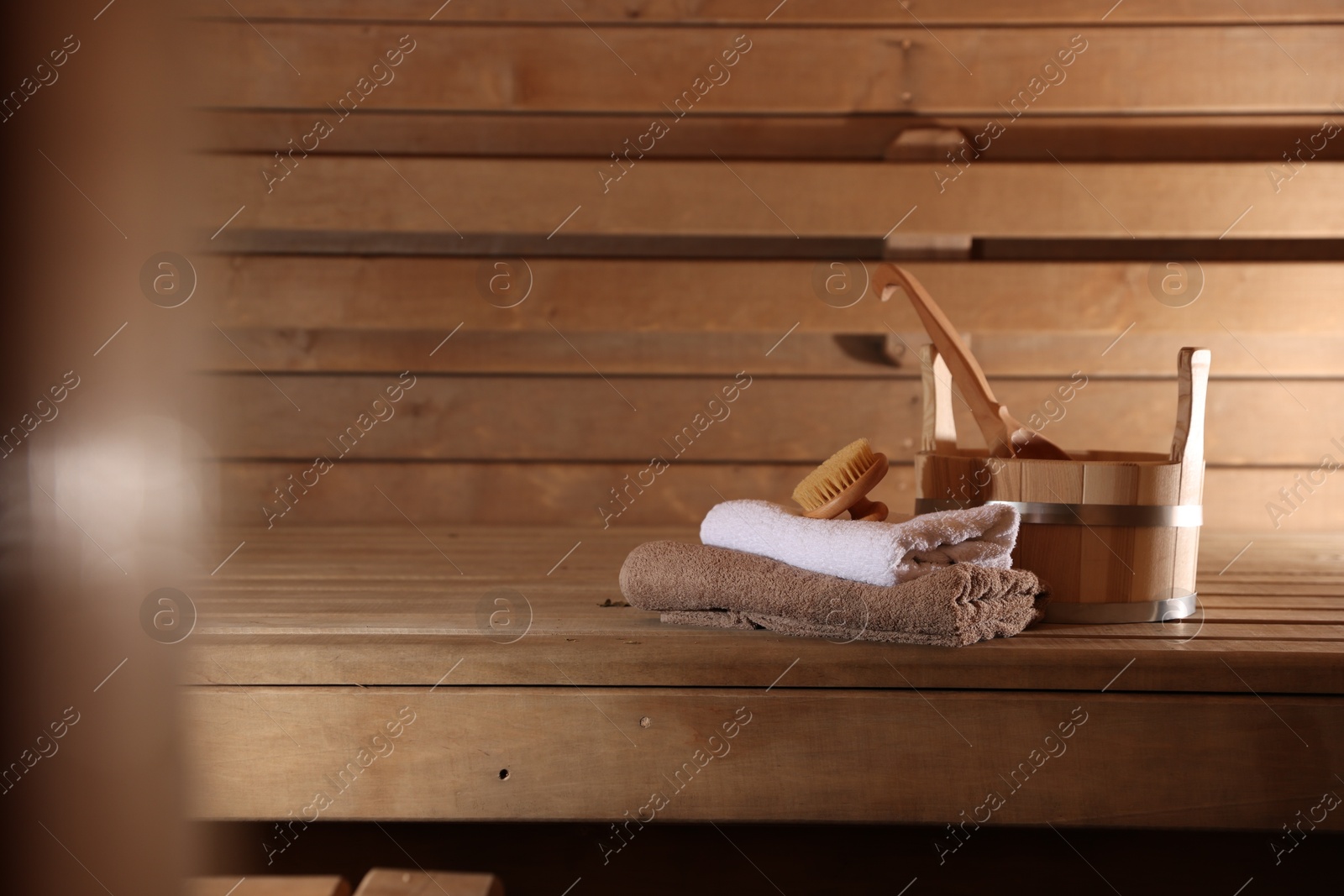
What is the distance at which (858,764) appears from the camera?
1.02 metres

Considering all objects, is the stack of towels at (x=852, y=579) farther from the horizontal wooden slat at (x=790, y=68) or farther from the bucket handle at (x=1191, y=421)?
the horizontal wooden slat at (x=790, y=68)

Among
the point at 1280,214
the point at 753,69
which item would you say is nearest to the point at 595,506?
the point at 753,69

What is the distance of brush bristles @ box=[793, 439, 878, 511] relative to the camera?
114 cm

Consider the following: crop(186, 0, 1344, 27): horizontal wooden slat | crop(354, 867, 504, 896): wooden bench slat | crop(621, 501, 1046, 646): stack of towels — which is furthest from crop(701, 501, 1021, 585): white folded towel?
crop(186, 0, 1344, 27): horizontal wooden slat

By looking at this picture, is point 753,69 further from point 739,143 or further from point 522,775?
point 522,775

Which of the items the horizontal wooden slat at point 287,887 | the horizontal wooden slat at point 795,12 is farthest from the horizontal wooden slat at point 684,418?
the horizontal wooden slat at point 287,887

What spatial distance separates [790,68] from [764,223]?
1.14 ft

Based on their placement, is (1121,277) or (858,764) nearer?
(858,764)

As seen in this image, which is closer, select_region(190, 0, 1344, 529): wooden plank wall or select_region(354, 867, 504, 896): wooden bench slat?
select_region(354, 867, 504, 896): wooden bench slat

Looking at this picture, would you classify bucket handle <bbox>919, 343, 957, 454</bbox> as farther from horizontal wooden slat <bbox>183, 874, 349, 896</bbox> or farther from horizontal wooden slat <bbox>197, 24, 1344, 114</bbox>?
horizontal wooden slat <bbox>197, 24, 1344, 114</bbox>

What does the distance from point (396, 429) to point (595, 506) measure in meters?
0.49

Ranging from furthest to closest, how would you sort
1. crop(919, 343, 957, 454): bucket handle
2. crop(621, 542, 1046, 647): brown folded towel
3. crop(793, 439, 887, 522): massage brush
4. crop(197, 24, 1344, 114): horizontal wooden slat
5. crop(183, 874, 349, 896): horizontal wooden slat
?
1. crop(197, 24, 1344, 114): horizontal wooden slat
2. crop(919, 343, 957, 454): bucket handle
3. crop(793, 439, 887, 522): massage brush
4. crop(621, 542, 1046, 647): brown folded towel
5. crop(183, 874, 349, 896): horizontal wooden slat

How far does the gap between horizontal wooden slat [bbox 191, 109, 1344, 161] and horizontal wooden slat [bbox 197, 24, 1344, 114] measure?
0.02 m

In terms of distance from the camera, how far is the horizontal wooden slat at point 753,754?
100cm
